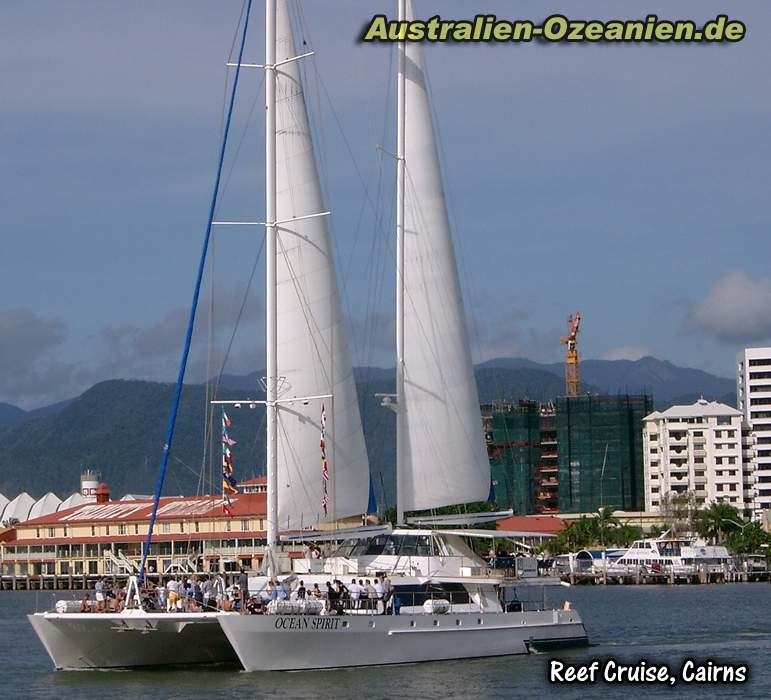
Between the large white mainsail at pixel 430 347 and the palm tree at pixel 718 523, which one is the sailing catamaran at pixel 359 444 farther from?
the palm tree at pixel 718 523

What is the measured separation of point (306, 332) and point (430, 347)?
13.2 ft

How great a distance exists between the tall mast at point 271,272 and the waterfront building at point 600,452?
139 m

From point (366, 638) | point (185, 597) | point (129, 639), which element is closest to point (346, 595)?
point (366, 638)

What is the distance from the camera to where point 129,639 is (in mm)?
42750

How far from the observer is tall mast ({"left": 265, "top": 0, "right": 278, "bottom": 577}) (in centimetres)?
4294

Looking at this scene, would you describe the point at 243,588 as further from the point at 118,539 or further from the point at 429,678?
the point at 118,539

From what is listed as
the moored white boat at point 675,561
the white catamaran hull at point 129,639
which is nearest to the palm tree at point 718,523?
the moored white boat at point 675,561

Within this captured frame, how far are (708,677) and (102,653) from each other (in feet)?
55.0

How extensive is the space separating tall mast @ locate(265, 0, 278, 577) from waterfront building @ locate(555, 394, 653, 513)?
139338 mm

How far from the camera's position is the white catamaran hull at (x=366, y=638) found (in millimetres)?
39281

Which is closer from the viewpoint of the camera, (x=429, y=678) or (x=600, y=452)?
(x=429, y=678)

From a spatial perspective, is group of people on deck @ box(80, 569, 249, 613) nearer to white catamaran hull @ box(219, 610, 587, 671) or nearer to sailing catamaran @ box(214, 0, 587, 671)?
white catamaran hull @ box(219, 610, 587, 671)

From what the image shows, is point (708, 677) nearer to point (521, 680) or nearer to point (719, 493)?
point (521, 680)

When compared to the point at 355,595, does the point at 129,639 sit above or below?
below
